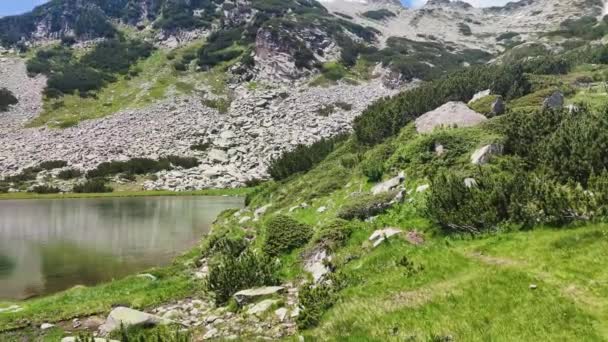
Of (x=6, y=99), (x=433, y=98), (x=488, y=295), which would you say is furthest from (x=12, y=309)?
(x=6, y=99)

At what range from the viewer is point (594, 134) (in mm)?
13828

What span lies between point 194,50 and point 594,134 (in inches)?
5949

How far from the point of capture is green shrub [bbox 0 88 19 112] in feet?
366

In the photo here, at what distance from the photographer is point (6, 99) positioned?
114m

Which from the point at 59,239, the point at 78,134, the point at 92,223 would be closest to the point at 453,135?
the point at 59,239

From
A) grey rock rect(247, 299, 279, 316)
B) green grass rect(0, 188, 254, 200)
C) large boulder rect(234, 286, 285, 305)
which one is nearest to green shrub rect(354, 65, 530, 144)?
large boulder rect(234, 286, 285, 305)

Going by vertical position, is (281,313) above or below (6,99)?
below

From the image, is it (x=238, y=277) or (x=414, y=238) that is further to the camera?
(x=238, y=277)

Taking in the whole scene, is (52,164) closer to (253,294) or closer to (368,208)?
(368,208)

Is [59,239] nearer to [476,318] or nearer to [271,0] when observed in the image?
[476,318]

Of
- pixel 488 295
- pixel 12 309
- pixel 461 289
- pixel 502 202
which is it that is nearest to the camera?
pixel 488 295

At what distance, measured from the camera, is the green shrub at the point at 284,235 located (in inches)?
779

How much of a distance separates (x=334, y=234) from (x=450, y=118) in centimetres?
1318

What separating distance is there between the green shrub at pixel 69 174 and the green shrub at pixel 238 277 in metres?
77.2
